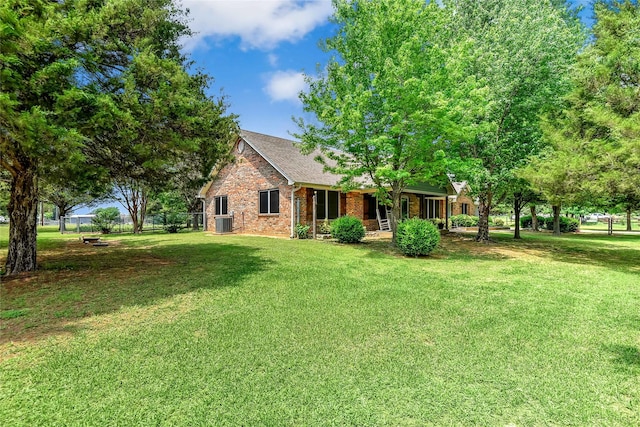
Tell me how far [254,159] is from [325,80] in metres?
7.50

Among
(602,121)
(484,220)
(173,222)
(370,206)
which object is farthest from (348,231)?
(173,222)

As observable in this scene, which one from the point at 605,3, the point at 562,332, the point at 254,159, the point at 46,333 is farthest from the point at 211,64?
the point at 605,3

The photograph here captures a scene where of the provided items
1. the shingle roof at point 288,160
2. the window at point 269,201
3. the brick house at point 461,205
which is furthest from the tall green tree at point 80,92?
the brick house at point 461,205

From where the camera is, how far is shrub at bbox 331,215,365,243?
14.3 metres

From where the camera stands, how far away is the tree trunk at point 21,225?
752cm

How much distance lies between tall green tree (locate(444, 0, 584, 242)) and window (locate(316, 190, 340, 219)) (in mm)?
7119

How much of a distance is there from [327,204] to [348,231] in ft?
13.1

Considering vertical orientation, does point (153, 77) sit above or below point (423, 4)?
below

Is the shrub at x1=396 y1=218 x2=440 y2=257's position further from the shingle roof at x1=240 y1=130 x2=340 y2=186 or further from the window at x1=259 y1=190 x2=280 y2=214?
the window at x1=259 y1=190 x2=280 y2=214

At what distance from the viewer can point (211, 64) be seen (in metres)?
11.4

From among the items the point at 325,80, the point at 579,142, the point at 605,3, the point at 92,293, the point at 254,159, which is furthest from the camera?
the point at 254,159

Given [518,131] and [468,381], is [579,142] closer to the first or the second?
[518,131]

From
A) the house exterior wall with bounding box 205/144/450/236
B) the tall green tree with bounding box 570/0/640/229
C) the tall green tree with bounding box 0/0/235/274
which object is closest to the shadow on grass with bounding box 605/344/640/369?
the tall green tree with bounding box 570/0/640/229

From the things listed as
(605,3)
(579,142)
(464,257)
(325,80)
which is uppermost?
(605,3)
